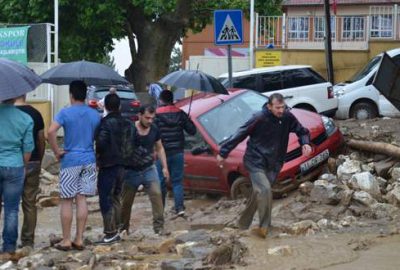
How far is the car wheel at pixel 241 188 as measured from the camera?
11.2m

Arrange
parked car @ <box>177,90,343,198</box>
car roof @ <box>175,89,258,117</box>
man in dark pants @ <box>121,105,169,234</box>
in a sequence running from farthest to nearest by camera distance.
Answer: car roof @ <box>175,89,258,117</box> < parked car @ <box>177,90,343,198</box> < man in dark pants @ <box>121,105,169,234</box>

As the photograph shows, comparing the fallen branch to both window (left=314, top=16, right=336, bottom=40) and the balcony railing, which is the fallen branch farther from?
window (left=314, top=16, right=336, bottom=40)

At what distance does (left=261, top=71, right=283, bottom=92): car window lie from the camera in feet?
62.2

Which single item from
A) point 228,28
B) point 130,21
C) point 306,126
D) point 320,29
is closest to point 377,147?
point 306,126

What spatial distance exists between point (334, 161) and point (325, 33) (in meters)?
12.5

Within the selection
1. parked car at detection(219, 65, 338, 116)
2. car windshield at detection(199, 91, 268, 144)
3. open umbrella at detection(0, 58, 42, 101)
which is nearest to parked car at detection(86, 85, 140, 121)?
parked car at detection(219, 65, 338, 116)

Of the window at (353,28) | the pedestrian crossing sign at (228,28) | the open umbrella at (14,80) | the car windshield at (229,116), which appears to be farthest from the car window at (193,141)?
the window at (353,28)

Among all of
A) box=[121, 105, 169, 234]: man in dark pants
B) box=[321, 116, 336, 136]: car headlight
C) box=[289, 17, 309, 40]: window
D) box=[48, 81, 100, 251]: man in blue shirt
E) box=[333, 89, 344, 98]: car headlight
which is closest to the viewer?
box=[48, 81, 100, 251]: man in blue shirt

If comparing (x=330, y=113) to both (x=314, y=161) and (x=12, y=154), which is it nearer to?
(x=314, y=161)

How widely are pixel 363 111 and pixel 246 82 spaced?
3.04 meters

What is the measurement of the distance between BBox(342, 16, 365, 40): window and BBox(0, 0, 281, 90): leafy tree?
3.70 meters

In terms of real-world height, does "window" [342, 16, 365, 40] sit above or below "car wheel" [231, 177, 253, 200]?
above

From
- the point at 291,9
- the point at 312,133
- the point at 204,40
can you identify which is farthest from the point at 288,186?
the point at 204,40

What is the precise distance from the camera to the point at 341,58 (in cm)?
2467
